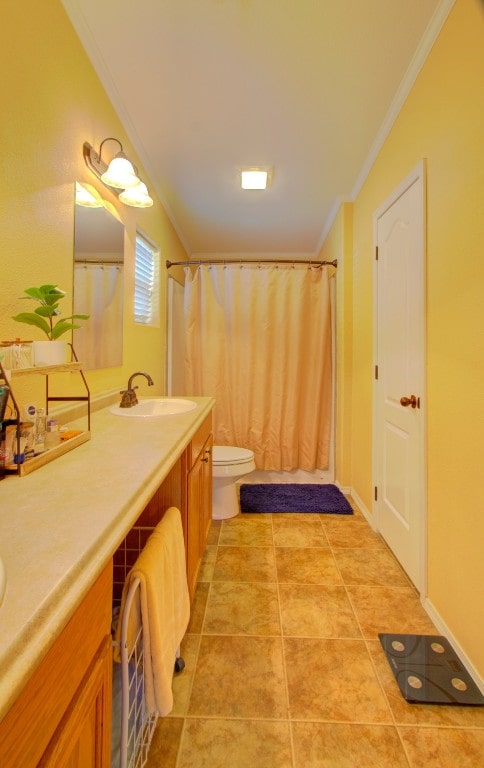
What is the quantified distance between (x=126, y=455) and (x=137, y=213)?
1.73 m

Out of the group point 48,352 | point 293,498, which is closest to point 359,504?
point 293,498

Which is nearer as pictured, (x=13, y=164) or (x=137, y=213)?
(x=13, y=164)

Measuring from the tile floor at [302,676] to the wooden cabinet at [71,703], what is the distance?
23.2 inches

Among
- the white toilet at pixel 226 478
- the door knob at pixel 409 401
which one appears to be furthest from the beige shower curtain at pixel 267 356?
the door knob at pixel 409 401

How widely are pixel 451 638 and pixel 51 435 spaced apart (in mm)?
1637

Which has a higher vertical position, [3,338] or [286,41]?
[286,41]

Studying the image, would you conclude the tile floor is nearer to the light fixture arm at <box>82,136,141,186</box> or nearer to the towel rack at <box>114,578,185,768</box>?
the towel rack at <box>114,578,185,768</box>

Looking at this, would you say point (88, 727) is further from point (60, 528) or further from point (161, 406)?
point (161, 406)

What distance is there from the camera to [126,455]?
898mm

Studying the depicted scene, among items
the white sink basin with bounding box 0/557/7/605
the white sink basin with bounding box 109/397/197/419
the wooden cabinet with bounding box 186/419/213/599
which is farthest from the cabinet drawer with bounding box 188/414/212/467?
the white sink basin with bounding box 0/557/7/605

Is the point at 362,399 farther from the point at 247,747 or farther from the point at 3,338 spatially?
the point at 3,338

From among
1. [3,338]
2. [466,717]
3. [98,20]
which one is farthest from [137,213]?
[466,717]

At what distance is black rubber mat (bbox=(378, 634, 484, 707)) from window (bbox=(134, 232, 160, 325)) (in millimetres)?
2076

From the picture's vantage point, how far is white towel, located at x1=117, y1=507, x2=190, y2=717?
780 millimetres
